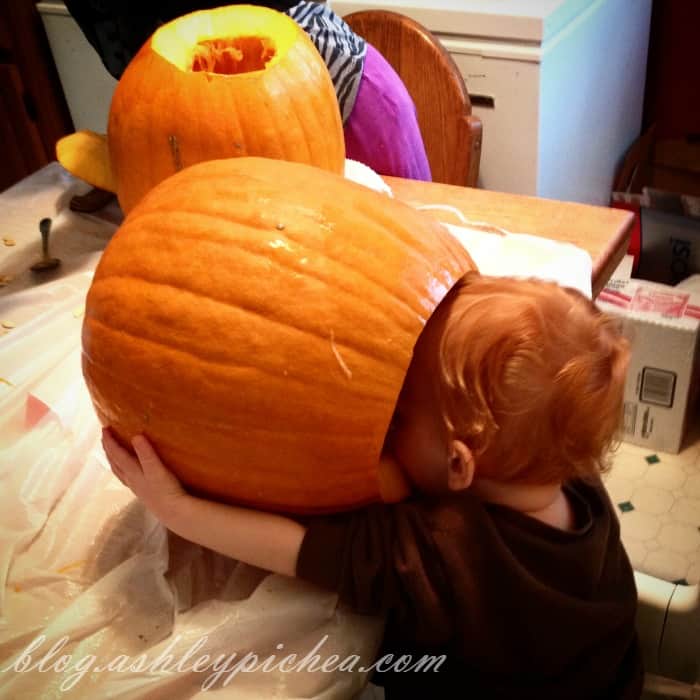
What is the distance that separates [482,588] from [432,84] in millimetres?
953

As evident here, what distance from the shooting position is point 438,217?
2.92 feet

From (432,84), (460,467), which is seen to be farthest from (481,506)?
(432,84)

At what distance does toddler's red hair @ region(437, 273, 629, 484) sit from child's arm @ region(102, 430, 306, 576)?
143mm

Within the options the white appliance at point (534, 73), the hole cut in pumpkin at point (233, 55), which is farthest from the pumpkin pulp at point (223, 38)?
the white appliance at point (534, 73)

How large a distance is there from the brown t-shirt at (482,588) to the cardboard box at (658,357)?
33.1 inches

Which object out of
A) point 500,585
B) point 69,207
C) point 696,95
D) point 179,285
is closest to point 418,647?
point 500,585

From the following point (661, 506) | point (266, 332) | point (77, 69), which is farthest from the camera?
point (77, 69)

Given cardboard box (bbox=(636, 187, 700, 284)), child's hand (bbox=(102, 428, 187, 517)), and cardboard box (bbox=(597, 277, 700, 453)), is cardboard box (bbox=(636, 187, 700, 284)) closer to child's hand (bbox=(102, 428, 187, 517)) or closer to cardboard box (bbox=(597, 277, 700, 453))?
cardboard box (bbox=(597, 277, 700, 453))

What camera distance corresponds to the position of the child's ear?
1.76ft

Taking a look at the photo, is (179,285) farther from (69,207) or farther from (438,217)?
(69,207)

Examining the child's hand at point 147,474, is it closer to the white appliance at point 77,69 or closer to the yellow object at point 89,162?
the yellow object at point 89,162

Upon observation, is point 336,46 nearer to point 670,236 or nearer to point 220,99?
point 220,99

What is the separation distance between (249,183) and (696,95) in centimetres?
170

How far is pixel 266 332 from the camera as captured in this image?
19.6 inches
